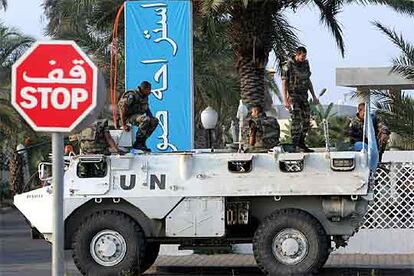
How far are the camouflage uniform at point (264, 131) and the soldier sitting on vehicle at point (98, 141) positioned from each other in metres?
1.78

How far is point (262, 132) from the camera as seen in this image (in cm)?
1142

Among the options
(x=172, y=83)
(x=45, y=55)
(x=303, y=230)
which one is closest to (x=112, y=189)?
(x=303, y=230)

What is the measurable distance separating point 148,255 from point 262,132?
7.18 feet

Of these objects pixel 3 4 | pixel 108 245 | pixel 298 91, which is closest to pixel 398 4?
pixel 298 91

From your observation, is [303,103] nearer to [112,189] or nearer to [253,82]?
[112,189]

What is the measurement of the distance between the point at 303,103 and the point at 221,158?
5.74 ft

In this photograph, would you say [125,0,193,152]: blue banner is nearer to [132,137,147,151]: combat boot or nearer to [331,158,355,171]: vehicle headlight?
[132,137,147,151]: combat boot

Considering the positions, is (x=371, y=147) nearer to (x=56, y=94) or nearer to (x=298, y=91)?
(x=298, y=91)

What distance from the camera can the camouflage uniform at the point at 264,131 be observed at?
11.3 meters

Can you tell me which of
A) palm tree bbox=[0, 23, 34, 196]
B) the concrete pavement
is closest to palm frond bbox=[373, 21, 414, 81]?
the concrete pavement

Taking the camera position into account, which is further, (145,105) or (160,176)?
(145,105)

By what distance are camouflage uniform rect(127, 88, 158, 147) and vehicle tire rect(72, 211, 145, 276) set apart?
1151 mm

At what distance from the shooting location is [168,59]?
579 inches

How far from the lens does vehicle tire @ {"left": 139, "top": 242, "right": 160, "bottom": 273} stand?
11.2 m
